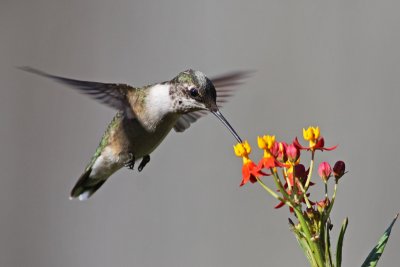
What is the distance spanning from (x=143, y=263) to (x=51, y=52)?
6.09 feet

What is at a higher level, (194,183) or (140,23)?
(140,23)

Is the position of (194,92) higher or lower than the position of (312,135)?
higher

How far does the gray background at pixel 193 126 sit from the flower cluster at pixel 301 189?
262 centimetres

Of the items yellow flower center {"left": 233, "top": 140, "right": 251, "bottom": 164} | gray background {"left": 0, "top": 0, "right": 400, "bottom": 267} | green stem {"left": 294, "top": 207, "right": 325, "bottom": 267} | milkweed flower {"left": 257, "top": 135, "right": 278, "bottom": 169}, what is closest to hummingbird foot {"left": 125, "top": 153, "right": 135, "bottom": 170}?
yellow flower center {"left": 233, "top": 140, "right": 251, "bottom": 164}

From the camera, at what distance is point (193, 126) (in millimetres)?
A: 5039

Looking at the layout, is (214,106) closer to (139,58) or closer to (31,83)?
(139,58)

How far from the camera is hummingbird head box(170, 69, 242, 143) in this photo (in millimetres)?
2383

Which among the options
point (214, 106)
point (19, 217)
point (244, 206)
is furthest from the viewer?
point (19, 217)

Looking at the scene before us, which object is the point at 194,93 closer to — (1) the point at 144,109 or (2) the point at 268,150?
(1) the point at 144,109

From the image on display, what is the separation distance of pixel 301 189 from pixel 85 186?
1515 mm

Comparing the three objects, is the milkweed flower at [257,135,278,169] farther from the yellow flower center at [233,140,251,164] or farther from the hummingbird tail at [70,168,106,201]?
the hummingbird tail at [70,168,106,201]

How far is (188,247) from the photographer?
490cm

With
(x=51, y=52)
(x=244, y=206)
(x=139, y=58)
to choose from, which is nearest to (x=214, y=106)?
(x=244, y=206)

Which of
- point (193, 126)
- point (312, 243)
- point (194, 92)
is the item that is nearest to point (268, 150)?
point (312, 243)
